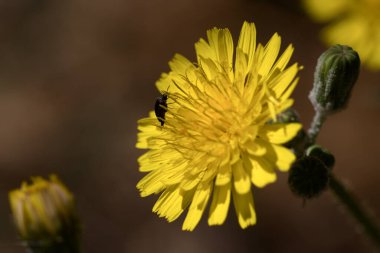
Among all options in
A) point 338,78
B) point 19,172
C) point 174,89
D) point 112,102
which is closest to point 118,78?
point 112,102

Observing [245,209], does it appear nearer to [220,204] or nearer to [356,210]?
[220,204]

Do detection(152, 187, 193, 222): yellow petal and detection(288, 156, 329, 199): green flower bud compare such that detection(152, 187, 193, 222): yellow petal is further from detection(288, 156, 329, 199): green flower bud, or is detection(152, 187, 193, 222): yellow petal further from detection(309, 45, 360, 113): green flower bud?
detection(309, 45, 360, 113): green flower bud

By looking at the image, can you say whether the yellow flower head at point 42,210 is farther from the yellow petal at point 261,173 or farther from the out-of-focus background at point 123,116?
the out-of-focus background at point 123,116

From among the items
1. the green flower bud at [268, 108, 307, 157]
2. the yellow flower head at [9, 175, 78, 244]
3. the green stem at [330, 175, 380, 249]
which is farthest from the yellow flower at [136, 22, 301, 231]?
the green stem at [330, 175, 380, 249]

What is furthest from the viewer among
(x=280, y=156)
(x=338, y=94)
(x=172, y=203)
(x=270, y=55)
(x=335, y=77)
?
(x=338, y=94)

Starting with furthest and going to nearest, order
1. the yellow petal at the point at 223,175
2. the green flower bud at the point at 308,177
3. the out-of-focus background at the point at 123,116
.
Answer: the out-of-focus background at the point at 123,116 < the green flower bud at the point at 308,177 < the yellow petal at the point at 223,175

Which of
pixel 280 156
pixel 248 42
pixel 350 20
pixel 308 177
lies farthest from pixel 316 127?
pixel 350 20

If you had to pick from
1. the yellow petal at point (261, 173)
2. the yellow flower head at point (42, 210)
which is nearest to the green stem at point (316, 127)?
the yellow petal at point (261, 173)
